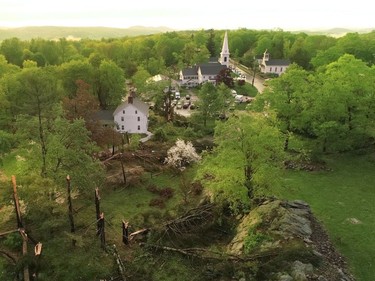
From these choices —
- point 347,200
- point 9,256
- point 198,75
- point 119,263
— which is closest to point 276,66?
point 198,75

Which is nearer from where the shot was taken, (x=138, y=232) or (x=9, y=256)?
(x=9, y=256)

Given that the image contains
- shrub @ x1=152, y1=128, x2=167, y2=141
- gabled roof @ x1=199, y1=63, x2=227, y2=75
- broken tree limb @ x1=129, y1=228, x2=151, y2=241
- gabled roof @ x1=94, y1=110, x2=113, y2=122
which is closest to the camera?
broken tree limb @ x1=129, y1=228, x2=151, y2=241

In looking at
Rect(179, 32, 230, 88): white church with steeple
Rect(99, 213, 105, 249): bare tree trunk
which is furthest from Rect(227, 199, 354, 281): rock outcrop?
Rect(179, 32, 230, 88): white church with steeple

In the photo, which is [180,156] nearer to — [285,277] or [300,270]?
[300,270]

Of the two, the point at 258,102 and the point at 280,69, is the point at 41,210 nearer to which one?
the point at 258,102

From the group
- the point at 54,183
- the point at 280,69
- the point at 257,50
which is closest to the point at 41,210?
the point at 54,183

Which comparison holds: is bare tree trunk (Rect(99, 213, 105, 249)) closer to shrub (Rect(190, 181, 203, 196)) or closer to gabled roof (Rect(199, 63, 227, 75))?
shrub (Rect(190, 181, 203, 196))
